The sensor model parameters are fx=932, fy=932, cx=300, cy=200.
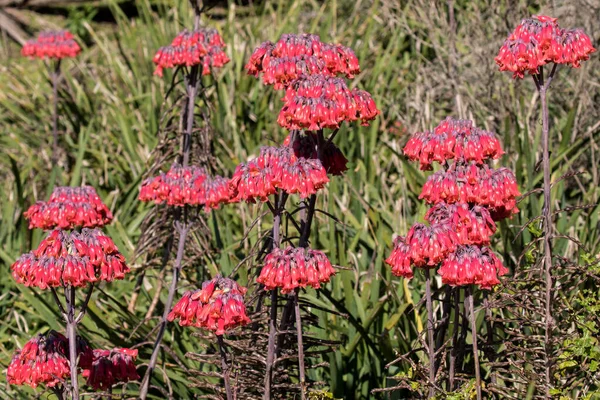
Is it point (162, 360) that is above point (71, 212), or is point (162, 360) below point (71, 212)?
below

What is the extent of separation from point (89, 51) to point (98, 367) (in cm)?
636

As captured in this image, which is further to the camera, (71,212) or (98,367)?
(71,212)

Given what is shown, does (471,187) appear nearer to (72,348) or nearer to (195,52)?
(72,348)

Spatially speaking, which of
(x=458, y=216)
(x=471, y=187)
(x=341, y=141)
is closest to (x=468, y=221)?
(x=458, y=216)

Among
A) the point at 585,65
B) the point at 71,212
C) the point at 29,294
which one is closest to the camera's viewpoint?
the point at 71,212

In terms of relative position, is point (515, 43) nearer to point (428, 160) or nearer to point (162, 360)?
point (428, 160)

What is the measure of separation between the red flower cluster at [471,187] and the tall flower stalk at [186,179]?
1134mm

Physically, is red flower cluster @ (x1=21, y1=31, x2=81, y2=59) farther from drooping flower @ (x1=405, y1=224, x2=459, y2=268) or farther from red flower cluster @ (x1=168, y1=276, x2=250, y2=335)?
drooping flower @ (x1=405, y1=224, x2=459, y2=268)

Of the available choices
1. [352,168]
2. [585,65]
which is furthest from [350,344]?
[585,65]

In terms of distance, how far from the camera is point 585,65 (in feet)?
18.7

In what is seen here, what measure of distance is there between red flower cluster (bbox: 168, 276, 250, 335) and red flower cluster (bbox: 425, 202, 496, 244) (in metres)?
0.68

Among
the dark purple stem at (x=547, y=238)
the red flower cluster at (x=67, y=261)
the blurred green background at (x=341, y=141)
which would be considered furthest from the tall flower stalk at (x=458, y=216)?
the red flower cluster at (x=67, y=261)

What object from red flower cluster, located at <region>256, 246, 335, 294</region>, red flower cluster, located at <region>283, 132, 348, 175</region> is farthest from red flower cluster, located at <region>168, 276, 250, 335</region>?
red flower cluster, located at <region>283, 132, 348, 175</region>

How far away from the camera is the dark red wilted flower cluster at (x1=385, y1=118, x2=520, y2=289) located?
2.87 meters
